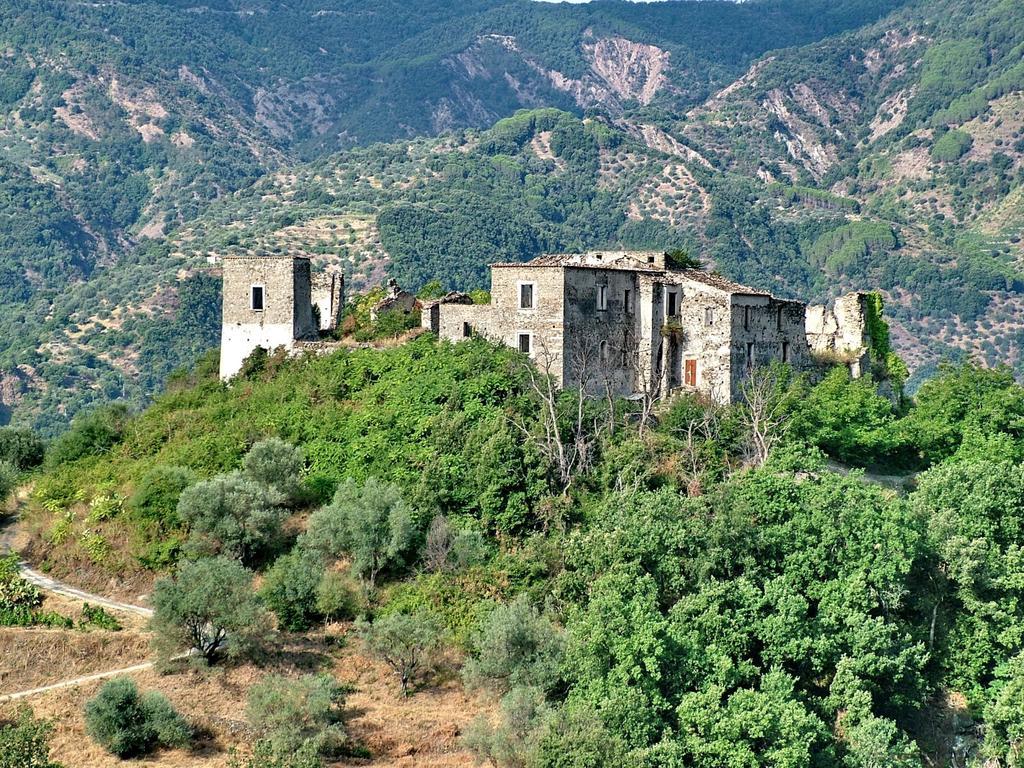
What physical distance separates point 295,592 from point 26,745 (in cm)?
1027

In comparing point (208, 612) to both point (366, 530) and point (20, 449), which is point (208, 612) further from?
point (20, 449)

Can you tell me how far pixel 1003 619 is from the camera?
1726 inches

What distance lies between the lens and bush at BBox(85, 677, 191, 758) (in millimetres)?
38281

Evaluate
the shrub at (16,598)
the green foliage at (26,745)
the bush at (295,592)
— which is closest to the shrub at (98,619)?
the shrub at (16,598)

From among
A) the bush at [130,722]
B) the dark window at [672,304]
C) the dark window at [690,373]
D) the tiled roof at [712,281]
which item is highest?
the tiled roof at [712,281]

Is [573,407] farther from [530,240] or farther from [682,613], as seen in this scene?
[530,240]

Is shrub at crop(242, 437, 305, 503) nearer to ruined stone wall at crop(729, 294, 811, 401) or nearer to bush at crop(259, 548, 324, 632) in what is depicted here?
bush at crop(259, 548, 324, 632)

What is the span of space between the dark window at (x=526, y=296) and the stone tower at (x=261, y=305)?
7.46m

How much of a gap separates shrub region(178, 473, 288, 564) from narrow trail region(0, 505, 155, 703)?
2556mm

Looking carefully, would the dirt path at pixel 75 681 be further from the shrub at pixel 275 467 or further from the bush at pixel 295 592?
the shrub at pixel 275 467

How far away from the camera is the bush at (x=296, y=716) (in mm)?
38188

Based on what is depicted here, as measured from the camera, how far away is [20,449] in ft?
185

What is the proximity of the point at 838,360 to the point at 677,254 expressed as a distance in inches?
264

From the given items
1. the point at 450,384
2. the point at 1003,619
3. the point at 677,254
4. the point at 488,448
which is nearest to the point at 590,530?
the point at 488,448
